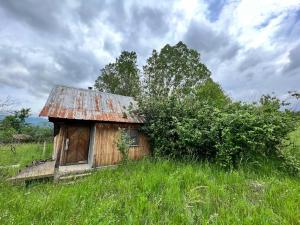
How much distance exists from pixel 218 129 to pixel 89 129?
697 cm

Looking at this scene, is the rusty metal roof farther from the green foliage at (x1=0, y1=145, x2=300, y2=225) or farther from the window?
the green foliage at (x1=0, y1=145, x2=300, y2=225)

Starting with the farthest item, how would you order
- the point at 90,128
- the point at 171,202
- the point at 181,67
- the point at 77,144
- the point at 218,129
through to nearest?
the point at 181,67, the point at 90,128, the point at 77,144, the point at 218,129, the point at 171,202

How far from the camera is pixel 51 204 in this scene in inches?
182

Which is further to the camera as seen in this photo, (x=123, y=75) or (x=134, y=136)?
(x=123, y=75)

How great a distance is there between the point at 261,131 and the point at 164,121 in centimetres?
501

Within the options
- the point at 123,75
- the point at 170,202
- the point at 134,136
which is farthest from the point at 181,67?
the point at 170,202

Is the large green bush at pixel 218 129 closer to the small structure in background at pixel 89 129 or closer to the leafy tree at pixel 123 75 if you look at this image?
the small structure in background at pixel 89 129

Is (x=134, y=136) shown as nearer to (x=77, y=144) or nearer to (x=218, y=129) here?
(x=77, y=144)

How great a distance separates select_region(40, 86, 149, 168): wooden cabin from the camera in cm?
981

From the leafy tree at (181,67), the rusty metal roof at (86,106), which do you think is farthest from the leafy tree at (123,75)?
the rusty metal roof at (86,106)

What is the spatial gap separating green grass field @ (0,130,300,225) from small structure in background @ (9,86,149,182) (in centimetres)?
391

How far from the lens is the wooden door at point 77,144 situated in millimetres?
10469

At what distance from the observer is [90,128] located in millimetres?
11023

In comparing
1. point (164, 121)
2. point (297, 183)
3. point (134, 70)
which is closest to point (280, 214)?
point (297, 183)
